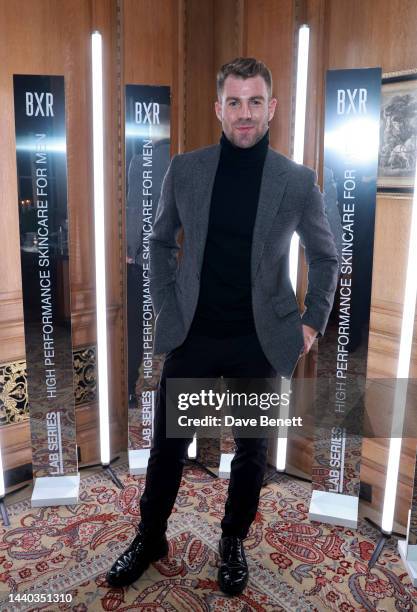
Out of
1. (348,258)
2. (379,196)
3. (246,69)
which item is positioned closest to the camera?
(246,69)

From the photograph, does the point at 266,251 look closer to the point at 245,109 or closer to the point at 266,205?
the point at 266,205

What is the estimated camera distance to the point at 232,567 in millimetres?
1918

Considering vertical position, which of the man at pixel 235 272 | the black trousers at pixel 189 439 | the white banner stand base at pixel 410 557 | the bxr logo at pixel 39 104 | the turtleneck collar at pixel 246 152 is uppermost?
the bxr logo at pixel 39 104

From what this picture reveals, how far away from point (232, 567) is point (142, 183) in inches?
63.4

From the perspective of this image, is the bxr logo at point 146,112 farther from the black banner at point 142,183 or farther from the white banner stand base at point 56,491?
the white banner stand base at point 56,491

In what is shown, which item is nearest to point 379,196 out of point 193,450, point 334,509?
point 334,509

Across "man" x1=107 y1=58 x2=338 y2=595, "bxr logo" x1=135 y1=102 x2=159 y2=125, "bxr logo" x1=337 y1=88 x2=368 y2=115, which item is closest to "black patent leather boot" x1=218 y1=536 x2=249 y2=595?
"man" x1=107 y1=58 x2=338 y2=595

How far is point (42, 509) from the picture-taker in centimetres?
240

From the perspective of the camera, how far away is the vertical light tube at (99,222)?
2.30m

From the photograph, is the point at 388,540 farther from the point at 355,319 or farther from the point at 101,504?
the point at 101,504

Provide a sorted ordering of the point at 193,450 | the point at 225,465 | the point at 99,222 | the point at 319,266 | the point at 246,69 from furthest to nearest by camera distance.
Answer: the point at 193,450 → the point at 225,465 → the point at 99,222 → the point at 319,266 → the point at 246,69

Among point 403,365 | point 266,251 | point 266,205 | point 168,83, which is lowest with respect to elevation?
point 403,365

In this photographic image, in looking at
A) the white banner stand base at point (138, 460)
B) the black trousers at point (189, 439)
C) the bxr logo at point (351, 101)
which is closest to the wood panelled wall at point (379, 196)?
the bxr logo at point (351, 101)

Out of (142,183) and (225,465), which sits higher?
(142,183)
